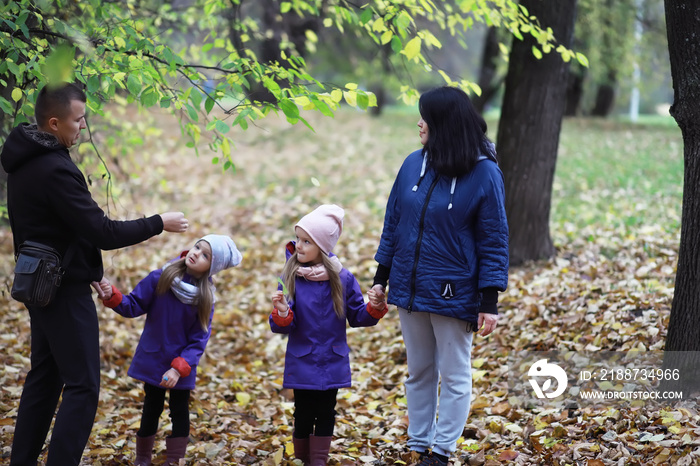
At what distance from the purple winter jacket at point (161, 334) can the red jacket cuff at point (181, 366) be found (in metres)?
0.04

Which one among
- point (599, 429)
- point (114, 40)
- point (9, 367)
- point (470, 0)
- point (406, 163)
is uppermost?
point (470, 0)

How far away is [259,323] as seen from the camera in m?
7.70

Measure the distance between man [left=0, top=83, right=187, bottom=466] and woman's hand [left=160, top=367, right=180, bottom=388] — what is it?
1.35 ft

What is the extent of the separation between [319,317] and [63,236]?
1.44 m

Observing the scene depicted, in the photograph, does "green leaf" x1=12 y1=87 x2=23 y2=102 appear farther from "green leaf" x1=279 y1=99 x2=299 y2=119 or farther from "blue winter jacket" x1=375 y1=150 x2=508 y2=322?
"blue winter jacket" x1=375 y1=150 x2=508 y2=322

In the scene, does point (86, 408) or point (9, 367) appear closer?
point (86, 408)

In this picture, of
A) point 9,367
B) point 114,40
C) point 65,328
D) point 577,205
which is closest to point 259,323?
point 9,367

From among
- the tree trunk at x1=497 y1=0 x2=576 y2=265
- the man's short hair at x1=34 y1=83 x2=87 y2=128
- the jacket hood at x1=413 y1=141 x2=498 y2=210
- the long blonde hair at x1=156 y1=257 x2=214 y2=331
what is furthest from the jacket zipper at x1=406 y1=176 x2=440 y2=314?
the tree trunk at x1=497 y1=0 x2=576 y2=265

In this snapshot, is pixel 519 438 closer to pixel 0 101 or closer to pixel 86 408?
pixel 86 408

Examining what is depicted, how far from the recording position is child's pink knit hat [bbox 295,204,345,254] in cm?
381

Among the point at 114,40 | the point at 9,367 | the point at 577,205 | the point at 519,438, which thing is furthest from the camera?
the point at 577,205

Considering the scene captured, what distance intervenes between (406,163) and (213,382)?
3.21 meters

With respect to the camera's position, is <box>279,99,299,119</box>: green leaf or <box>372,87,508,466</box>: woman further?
<box>279,99,299,119</box>: green leaf

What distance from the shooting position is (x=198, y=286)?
4.04 m
